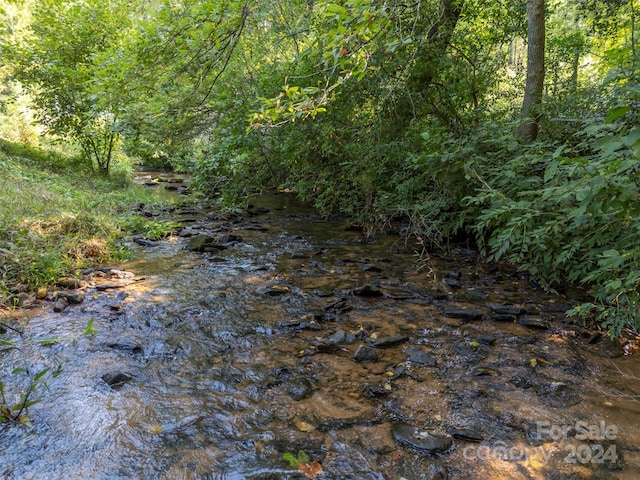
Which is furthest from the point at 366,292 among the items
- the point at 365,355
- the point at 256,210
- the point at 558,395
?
the point at 256,210

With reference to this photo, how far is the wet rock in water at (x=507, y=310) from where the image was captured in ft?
16.4

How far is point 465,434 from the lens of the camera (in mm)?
2867

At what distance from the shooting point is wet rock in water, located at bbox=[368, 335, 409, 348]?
14.0 feet

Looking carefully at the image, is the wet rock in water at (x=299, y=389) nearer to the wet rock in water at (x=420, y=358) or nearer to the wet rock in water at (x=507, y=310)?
the wet rock in water at (x=420, y=358)

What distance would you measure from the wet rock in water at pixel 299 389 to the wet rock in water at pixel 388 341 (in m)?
1.03

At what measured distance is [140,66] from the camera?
5.60m

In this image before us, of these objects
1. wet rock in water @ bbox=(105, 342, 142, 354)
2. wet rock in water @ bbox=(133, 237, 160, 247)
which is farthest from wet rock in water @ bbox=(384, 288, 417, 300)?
wet rock in water @ bbox=(133, 237, 160, 247)

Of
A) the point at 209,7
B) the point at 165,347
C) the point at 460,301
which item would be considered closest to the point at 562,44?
the point at 460,301

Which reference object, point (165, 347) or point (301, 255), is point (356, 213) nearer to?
point (301, 255)

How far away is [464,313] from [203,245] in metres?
5.53

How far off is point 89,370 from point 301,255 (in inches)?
182

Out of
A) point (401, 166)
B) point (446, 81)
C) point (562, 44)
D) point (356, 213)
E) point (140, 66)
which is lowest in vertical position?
point (356, 213)

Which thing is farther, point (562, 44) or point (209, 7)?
point (562, 44)

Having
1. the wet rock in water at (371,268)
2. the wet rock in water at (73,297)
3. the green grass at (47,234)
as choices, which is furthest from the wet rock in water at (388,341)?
the green grass at (47,234)
